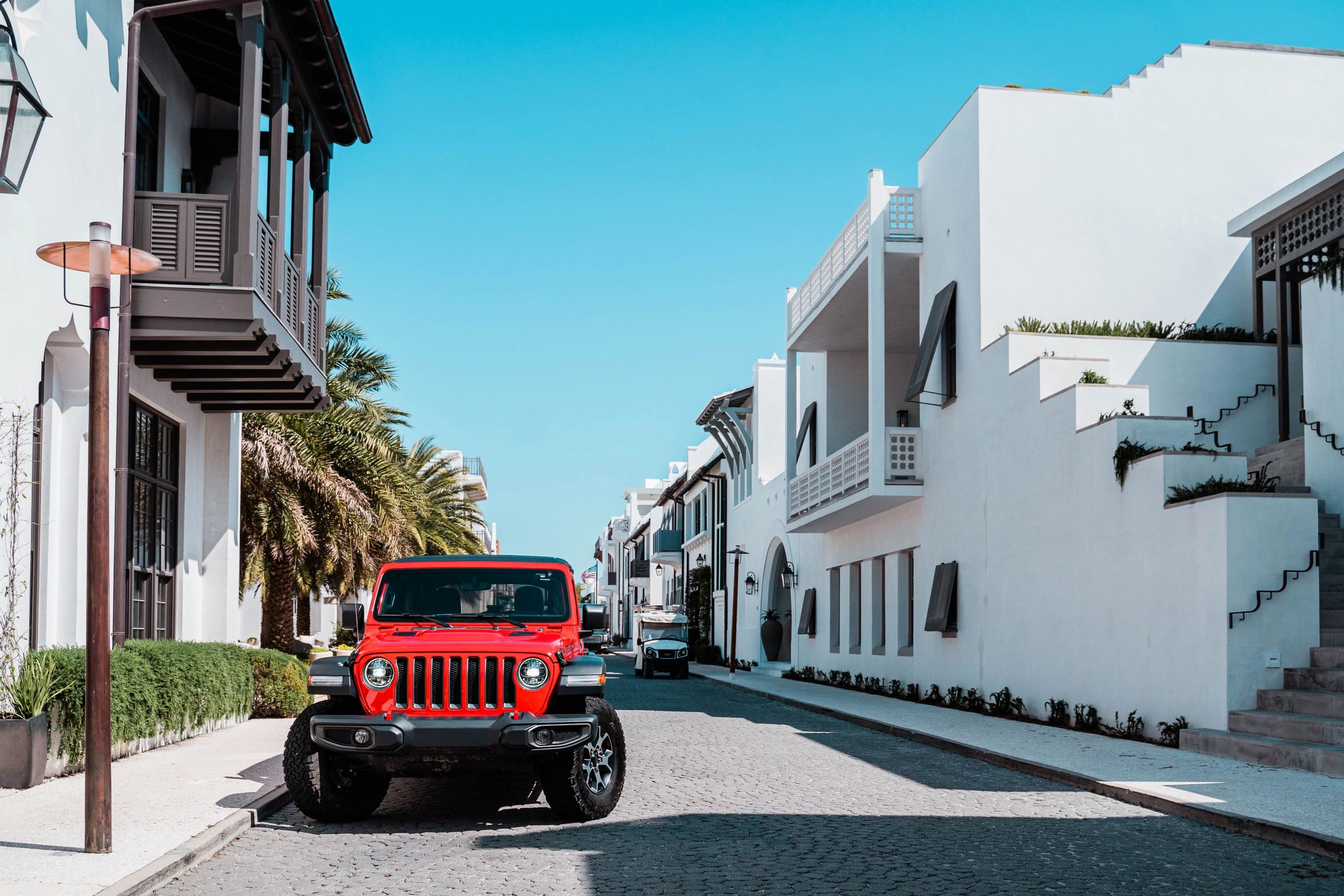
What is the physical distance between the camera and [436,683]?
9156 mm

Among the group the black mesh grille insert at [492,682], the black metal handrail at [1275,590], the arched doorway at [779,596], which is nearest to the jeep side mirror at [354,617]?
the black mesh grille insert at [492,682]

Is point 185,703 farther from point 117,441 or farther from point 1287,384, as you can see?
point 1287,384

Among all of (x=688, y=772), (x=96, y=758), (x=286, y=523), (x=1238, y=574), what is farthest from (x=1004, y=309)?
(x=96, y=758)

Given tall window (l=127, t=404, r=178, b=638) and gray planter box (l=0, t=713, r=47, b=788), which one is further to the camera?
tall window (l=127, t=404, r=178, b=638)

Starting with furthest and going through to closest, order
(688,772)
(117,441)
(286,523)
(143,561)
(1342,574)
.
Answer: (286,523) < (143,561) < (1342,574) < (117,441) < (688,772)

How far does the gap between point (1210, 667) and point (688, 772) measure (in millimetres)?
5598

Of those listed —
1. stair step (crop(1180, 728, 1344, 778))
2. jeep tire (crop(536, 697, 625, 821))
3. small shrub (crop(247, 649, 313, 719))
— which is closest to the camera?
jeep tire (crop(536, 697, 625, 821))

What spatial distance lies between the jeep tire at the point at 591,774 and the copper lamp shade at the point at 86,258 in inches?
160

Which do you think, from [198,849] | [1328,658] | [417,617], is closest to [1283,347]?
[1328,658]

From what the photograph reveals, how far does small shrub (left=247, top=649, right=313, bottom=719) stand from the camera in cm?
1831

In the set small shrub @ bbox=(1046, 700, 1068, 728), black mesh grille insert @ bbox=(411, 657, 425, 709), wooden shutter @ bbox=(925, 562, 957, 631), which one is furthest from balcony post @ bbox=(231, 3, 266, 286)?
wooden shutter @ bbox=(925, 562, 957, 631)

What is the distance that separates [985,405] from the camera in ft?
67.8

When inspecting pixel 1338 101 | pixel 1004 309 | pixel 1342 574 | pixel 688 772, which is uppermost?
pixel 1338 101

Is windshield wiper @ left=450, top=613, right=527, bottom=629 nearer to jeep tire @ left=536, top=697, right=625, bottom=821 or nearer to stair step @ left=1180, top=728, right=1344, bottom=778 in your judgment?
jeep tire @ left=536, top=697, right=625, bottom=821
